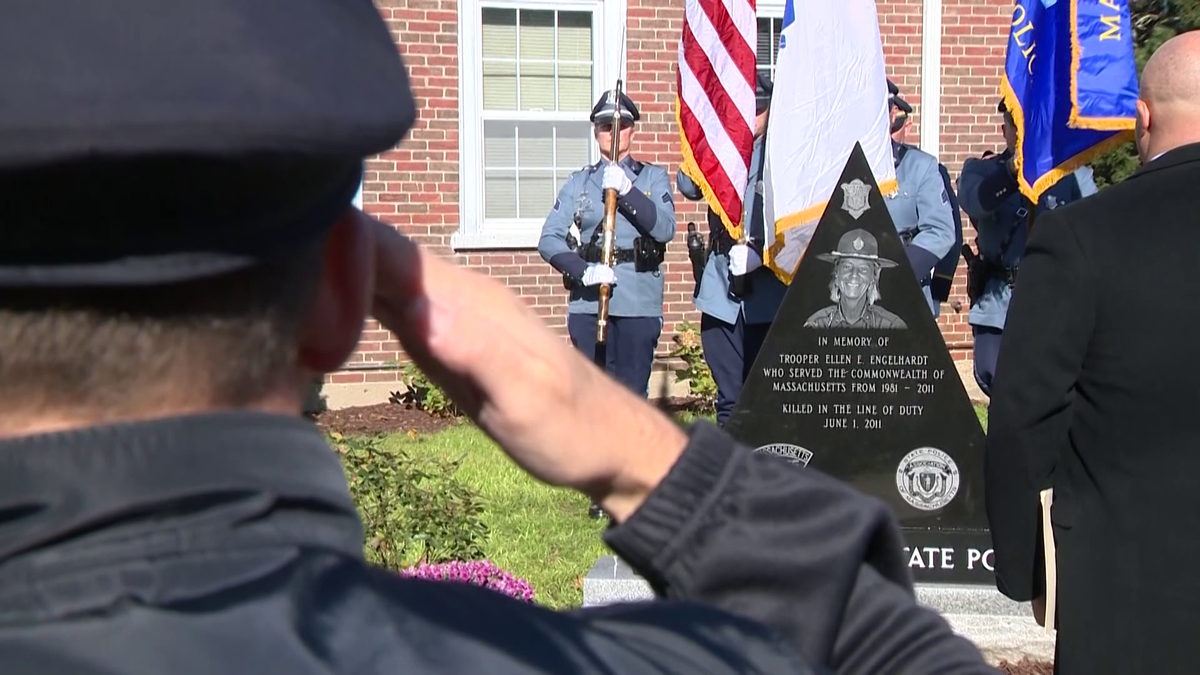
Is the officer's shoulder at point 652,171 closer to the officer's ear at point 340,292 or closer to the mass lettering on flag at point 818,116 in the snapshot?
the mass lettering on flag at point 818,116

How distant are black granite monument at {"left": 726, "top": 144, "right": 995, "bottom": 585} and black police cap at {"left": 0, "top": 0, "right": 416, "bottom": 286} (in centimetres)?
486

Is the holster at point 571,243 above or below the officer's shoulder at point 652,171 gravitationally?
below

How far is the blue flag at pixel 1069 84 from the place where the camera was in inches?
241

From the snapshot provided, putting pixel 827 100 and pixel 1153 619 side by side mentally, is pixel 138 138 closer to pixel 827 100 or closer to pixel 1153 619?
pixel 1153 619

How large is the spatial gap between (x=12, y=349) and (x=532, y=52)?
9683mm

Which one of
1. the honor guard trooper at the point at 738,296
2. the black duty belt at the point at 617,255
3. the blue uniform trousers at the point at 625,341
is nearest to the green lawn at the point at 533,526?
the blue uniform trousers at the point at 625,341

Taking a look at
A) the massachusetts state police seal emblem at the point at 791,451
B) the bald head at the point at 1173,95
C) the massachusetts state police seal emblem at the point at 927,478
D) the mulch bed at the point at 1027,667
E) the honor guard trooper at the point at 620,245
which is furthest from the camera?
the honor guard trooper at the point at 620,245

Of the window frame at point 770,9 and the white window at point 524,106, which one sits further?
the window frame at point 770,9

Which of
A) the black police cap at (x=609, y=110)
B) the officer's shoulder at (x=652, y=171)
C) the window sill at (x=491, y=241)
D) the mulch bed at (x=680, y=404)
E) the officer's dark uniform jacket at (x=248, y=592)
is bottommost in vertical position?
the mulch bed at (x=680, y=404)

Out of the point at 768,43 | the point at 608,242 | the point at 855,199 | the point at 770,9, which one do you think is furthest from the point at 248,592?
the point at 768,43

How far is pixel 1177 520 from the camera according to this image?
2773 mm

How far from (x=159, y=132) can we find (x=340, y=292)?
199mm

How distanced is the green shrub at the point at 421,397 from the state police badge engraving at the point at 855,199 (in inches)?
179

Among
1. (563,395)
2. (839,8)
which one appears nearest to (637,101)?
(839,8)
